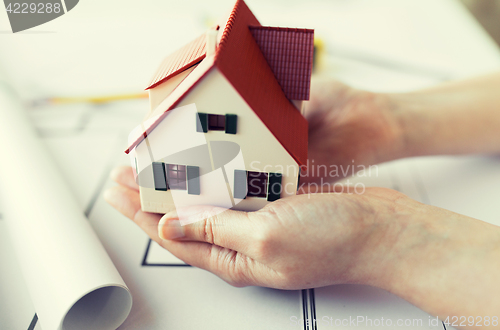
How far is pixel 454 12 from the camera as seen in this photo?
6.22ft

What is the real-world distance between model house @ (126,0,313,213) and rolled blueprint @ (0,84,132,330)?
6.3 inches

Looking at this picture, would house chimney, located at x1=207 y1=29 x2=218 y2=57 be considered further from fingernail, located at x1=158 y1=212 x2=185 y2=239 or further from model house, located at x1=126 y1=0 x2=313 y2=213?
fingernail, located at x1=158 y1=212 x2=185 y2=239

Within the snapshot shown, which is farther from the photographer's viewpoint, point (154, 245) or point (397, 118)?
point (397, 118)

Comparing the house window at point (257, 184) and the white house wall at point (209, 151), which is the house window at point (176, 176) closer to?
the white house wall at point (209, 151)

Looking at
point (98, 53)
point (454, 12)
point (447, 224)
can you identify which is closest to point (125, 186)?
point (447, 224)

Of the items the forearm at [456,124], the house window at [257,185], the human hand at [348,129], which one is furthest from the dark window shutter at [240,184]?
the forearm at [456,124]

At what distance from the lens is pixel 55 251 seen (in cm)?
70

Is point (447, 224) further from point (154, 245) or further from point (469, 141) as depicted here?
point (154, 245)

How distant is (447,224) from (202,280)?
1.68 feet

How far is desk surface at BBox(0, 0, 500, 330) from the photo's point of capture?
0.75 metres

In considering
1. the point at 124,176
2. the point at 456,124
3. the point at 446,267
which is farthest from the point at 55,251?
the point at 456,124

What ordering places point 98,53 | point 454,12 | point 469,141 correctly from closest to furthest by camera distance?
1. point 469,141
2. point 98,53
3. point 454,12

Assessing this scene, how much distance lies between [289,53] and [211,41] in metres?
0.22

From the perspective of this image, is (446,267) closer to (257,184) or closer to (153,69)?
(257,184)
